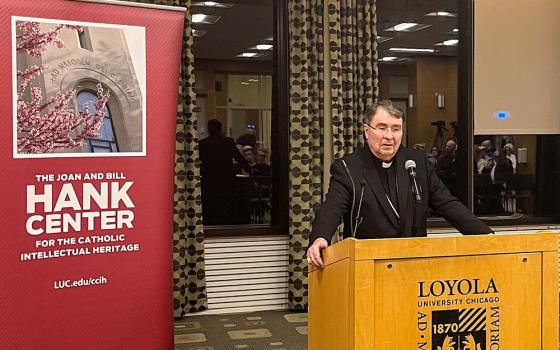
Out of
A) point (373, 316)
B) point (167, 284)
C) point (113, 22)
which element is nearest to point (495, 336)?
point (373, 316)

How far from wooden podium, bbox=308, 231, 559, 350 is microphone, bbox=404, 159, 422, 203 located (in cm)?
72

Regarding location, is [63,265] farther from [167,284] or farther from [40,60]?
[40,60]

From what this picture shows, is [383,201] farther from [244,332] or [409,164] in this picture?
[244,332]

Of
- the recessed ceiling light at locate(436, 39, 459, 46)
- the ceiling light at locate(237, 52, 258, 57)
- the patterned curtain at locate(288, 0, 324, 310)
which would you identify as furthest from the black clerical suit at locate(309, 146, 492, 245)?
the recessed ceiling light at locate(436, 39, 459, 46)

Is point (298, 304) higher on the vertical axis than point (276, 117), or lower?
lower

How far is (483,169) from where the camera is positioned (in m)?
6.31

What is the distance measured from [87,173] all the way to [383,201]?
1.42 m

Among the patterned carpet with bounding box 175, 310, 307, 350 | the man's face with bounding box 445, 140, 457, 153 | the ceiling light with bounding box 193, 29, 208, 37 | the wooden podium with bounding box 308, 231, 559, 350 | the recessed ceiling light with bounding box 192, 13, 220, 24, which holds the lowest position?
the patterned carpet with bounding box 175, 310, 307, 350

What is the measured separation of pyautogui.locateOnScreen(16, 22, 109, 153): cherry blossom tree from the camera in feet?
9.95

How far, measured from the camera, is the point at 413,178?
118 inches

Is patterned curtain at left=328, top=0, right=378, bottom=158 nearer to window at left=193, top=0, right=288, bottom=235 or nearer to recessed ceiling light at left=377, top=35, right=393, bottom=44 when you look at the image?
recessed ceiling light at left=377, top=35, right=393, bottom=44

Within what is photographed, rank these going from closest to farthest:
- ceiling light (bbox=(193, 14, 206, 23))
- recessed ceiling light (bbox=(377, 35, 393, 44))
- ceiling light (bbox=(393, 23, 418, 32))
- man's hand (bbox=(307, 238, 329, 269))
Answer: man's hand (bbox=(307, 238, 329, 269)), ceiling light (bbox=(193, 14, 206, 23)), recessed ceiling light (bbox=(377, 35, 393, 44)), ceiling light (bbox=(393, 23, 418, 32))

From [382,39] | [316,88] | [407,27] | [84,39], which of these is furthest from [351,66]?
[84,39]

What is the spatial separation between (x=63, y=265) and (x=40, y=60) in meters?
0.97
